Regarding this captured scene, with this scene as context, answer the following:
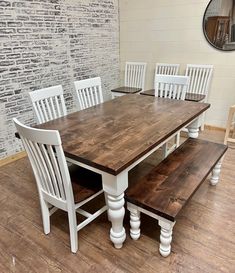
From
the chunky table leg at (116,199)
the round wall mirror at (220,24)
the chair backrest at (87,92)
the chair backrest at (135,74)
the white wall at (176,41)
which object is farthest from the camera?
the chair backrest at (135,74)

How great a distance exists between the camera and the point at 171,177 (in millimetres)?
1763

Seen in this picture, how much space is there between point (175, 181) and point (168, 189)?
0.11m

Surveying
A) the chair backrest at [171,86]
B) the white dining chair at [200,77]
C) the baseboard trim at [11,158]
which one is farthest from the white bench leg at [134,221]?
the white dining chair at [200,77]

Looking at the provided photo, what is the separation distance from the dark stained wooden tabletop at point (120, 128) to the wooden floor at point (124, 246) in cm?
74

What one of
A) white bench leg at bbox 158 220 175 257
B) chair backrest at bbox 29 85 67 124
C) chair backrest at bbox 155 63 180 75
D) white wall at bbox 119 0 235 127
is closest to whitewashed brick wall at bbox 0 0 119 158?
white wall at bbox 119 0 235 127

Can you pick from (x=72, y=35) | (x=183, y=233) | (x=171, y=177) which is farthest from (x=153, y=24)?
(x=183, y=233)

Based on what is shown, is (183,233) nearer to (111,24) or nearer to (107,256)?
(107,256)

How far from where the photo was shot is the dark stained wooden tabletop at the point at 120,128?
4.68 feet

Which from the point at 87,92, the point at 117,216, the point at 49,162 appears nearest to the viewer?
the point at 49,162

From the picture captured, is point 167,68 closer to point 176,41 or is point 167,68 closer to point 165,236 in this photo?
point 176,41

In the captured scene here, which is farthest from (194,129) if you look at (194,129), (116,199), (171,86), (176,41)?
(176,41)

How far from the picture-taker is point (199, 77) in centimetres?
358

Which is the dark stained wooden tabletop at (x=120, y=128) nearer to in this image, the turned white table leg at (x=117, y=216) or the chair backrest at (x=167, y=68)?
the turned white table leg at (x=117, y=216)

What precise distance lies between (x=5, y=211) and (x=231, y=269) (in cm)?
188
